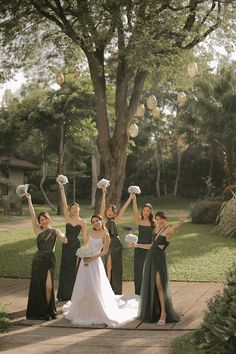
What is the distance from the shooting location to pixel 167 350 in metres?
6.66

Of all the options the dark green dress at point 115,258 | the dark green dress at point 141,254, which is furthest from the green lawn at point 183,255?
the dark green dress at point 115,258

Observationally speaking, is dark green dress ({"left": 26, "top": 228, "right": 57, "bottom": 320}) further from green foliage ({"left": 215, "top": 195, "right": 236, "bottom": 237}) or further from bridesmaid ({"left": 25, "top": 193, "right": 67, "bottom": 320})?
green foliage ({"left": 215, "top": 195, "right": 236, "bottom": 237})

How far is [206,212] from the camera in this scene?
77.7 feet

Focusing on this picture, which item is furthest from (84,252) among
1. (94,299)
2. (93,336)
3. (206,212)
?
(206,212)

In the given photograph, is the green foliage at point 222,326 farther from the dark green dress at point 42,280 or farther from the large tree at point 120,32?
the large tree at point 120,32

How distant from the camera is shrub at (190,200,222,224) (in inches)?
922

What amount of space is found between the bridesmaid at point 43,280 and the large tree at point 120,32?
529 centimetres

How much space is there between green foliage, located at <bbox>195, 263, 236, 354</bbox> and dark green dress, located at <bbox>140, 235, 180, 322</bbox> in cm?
336

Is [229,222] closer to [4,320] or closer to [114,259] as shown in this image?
[114,259]

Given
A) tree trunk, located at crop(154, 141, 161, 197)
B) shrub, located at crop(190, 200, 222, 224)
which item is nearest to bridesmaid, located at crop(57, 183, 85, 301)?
shrub, located at crop(190, 200, 222, 224)

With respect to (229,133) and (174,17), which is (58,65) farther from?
(229,133)

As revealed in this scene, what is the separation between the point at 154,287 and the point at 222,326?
Answer: 4.13 m

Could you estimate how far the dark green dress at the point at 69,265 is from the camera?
33.2 ft

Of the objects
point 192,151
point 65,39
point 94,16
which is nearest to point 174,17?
point 94,16
